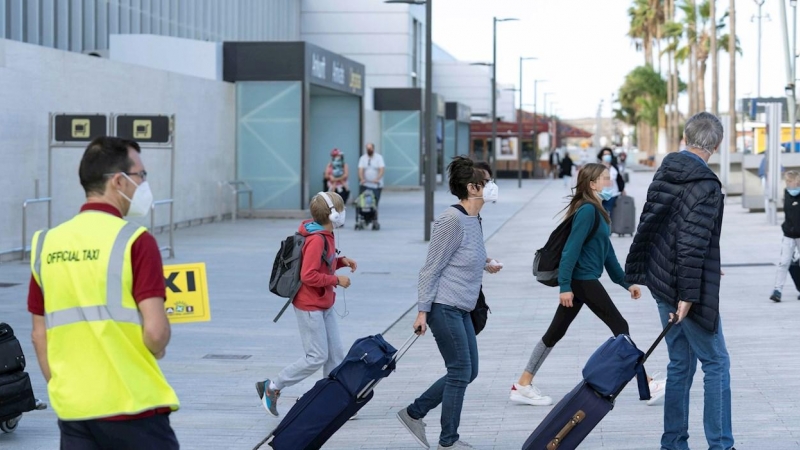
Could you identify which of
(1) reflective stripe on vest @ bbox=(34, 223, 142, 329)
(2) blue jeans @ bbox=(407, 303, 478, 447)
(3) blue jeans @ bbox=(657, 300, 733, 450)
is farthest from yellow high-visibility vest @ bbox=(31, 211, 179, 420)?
(3) blue jeans @ bbox=(657, 300, 733, 450)

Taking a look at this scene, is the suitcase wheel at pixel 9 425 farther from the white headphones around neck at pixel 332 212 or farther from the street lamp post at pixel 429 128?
the street lamp post at pixel 429 128

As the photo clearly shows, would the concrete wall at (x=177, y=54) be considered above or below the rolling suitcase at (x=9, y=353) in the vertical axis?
above

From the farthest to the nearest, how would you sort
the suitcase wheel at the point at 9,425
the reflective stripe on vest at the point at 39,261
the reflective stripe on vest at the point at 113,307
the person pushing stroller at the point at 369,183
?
the person pushing stroller at the point at 369,183 < the suitcase wheel at the point at 9,425 < the reflective stripe on vest at the point at 39,261 < the reflective stripe on vest at the point at 113,307

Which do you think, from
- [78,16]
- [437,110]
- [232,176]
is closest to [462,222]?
[232,176]

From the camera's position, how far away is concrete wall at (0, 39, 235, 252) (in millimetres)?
18297

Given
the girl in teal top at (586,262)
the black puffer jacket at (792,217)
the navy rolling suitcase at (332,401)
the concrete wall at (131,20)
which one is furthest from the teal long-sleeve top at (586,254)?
the concrete wall at (131,20)

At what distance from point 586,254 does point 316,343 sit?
1700mm

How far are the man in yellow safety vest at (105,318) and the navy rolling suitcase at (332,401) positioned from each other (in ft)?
7.09

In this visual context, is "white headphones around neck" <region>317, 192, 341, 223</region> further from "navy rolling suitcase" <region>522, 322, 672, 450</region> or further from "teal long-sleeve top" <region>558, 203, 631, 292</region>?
"navy rolling suitcase" <region>522, 322, 672, 450</region>

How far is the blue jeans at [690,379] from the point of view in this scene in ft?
21.0

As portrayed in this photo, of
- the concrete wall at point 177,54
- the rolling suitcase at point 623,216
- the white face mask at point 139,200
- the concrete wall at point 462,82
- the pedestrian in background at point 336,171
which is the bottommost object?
the rolling suitcase at point 623,216

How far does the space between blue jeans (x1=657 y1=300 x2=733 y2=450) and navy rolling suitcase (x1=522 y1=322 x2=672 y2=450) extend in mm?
194

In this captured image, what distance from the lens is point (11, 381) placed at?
6.90 m

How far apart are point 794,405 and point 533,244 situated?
1448cm
